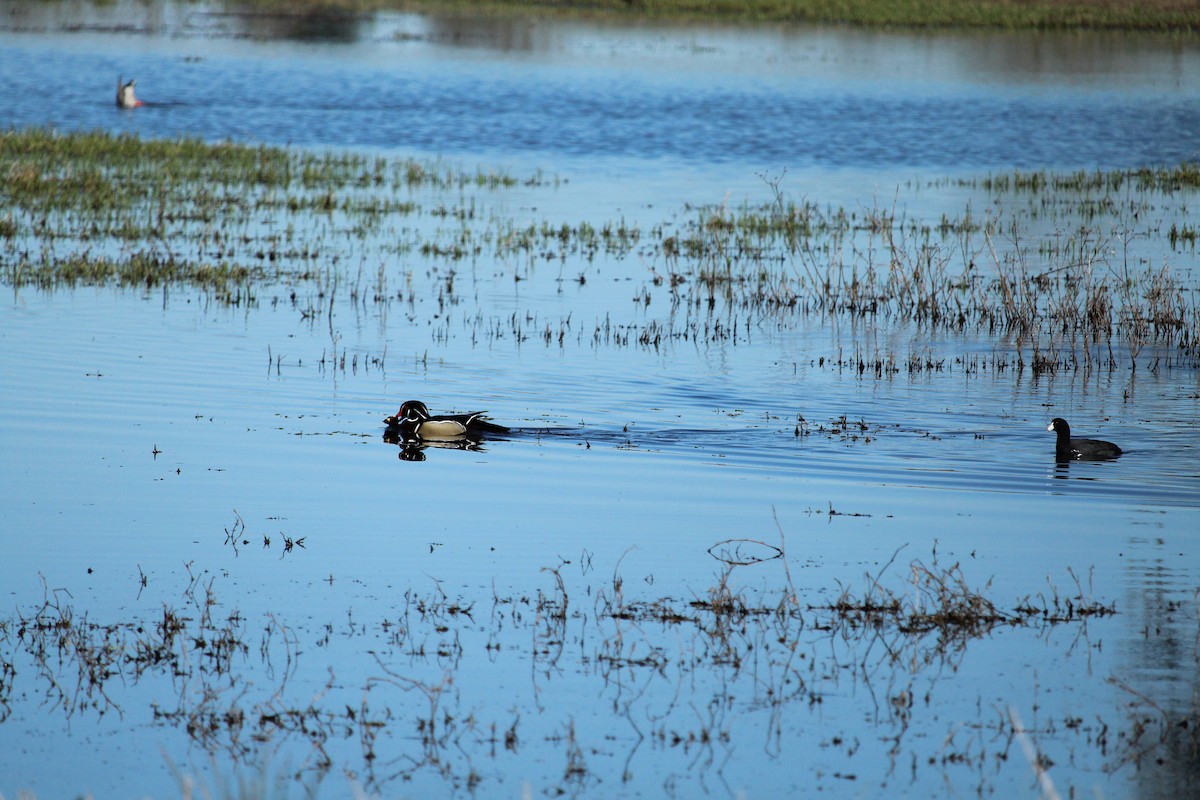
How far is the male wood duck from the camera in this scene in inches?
504

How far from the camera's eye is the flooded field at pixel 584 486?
689cm

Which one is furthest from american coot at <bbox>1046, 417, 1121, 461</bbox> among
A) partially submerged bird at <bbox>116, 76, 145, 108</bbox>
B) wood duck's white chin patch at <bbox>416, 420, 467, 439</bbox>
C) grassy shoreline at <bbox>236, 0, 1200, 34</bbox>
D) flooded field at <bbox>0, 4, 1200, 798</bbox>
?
grassy shoreline at <bbox>236, 0, 1200, 34</bbox>

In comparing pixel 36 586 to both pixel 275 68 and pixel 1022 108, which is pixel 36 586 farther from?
pixel 275 68

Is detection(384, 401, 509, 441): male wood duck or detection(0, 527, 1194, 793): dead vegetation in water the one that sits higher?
detection(384, 401, 509, 441): male wood duck

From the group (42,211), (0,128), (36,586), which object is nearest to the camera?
(36,586)

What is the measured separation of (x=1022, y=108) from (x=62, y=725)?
42.1 metres

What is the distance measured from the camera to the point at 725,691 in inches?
291

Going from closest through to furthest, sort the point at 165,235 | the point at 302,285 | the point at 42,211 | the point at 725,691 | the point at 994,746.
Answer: the point at 994,746
the point at 725,691
the point at 302,285
the point at 165,235
the point at 42,211

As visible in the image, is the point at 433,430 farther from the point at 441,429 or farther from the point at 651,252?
the point at 651,252

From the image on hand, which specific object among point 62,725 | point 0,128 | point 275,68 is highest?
point 275,68

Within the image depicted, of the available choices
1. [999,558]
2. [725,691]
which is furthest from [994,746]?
[999,558]

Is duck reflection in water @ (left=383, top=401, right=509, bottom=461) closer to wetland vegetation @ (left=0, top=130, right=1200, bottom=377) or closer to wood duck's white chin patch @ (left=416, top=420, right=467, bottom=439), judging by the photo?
wood duck's white chin patch @ (left=416, top=420, right=467, bottom=439)

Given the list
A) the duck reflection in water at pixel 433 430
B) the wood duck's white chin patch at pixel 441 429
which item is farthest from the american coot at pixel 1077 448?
the wood duck's white chin patch at pixel 441 429

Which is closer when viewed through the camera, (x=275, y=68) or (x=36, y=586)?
(x=36, y=586)
